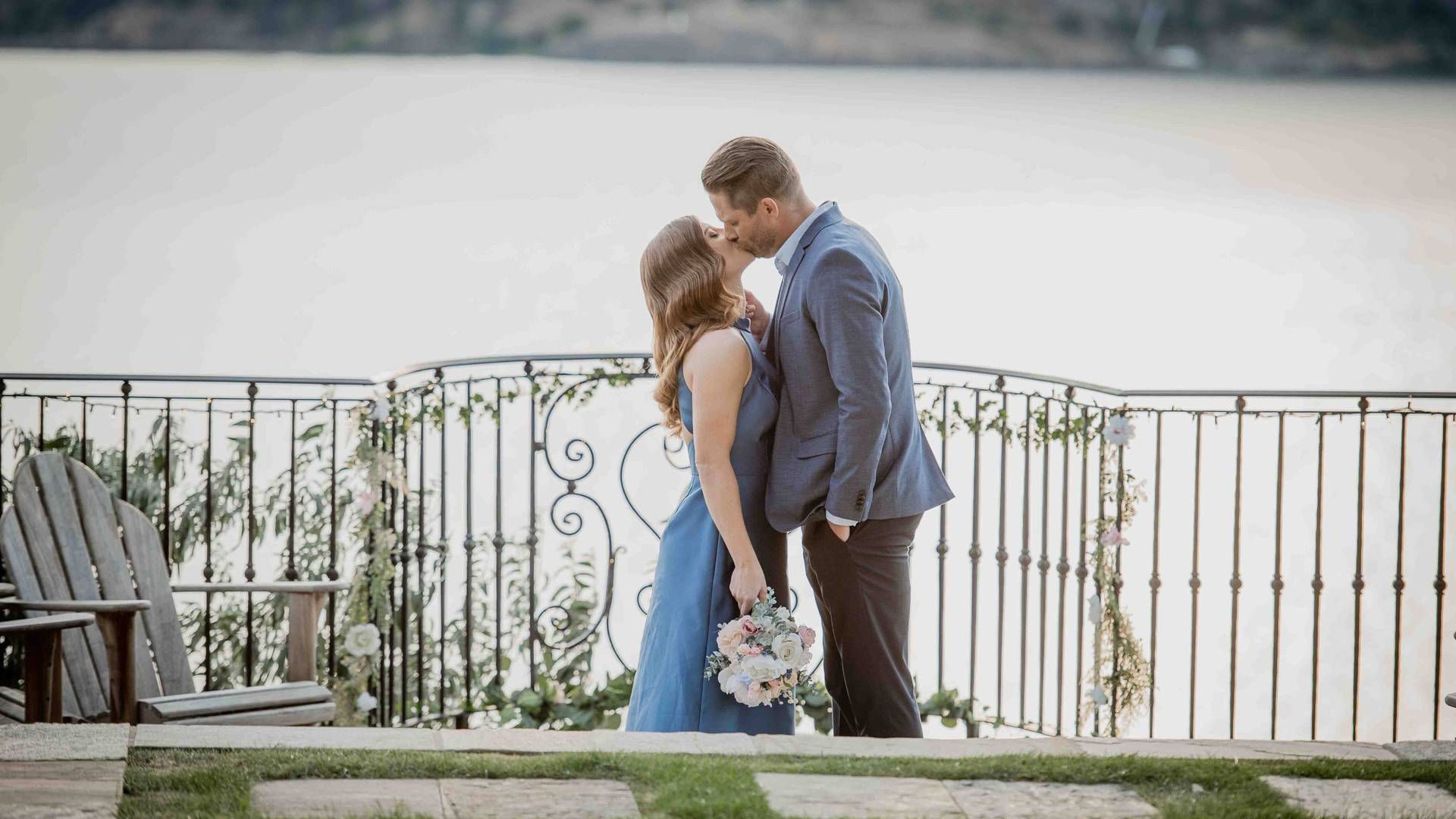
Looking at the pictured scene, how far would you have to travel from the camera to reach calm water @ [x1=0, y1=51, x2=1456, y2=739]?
10852mm

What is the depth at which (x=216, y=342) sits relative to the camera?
10.7 meters

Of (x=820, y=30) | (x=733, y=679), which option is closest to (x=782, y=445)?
(x=733, y=679)

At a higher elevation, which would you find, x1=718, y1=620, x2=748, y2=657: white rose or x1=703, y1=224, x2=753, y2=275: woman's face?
x1=703, y1=224, x2=753, y2=275: woman's face

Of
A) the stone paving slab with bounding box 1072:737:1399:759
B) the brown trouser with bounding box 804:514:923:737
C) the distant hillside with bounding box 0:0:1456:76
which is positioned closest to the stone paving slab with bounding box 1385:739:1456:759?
the stone paving slab with bounding box 1072:737:1399:759

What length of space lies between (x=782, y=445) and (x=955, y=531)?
6725 millimetres

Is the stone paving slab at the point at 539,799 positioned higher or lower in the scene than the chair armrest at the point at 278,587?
lower

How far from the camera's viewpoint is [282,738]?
7.59 feet

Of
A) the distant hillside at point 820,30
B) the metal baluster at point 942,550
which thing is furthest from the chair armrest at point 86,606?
the distant hillside at point 820,30

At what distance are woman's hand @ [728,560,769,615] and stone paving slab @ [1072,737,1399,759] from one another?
709 millimetres

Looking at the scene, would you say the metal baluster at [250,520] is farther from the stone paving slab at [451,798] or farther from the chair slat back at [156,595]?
the stone paving slab at [451,798]

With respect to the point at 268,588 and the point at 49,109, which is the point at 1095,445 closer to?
the point at 268,588

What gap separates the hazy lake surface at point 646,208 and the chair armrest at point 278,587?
6.72m

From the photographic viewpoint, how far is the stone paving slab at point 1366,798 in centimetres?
202

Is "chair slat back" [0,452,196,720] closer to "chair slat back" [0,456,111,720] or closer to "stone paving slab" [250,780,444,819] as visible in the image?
"chair slat back" [0,456,111,720]
